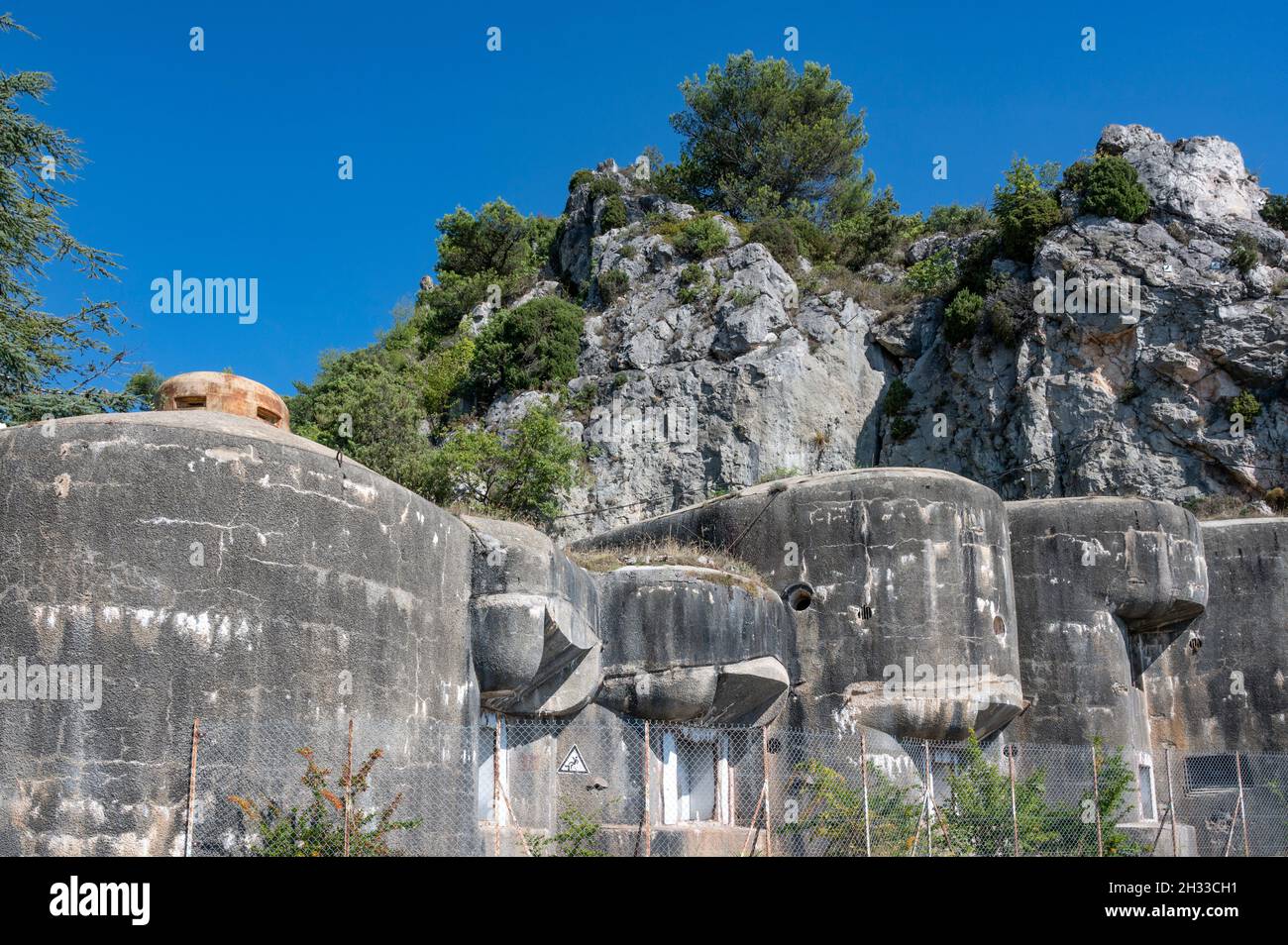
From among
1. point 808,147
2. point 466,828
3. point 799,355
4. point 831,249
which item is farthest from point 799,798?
point 808,147

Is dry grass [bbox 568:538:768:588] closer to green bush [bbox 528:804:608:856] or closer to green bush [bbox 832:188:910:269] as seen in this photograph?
green bush [bbox 528:804:608:856]

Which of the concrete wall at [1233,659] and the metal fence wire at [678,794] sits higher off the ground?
the concrete wall at [1233,659]

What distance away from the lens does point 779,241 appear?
46.6 metres

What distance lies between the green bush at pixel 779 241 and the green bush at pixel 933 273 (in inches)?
150

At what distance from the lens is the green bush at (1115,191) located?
37844 mm

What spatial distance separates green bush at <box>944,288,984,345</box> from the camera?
38594mm

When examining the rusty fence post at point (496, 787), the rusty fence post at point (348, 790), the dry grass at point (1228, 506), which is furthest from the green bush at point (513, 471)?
the rusty fence post at point (348, 790)

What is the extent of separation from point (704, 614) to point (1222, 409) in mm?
18749

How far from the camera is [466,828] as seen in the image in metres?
16.8

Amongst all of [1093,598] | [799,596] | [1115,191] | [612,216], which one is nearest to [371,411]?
[612,216]

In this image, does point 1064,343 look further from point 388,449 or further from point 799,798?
point 799,798

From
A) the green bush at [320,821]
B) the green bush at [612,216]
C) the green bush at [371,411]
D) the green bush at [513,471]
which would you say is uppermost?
the green bush at [612,216]

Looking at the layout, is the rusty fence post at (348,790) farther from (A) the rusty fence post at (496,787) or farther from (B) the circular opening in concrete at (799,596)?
(B) the circular opening in concrete at (799,596)

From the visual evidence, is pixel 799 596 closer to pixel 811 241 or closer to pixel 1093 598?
pixel 1093 598
